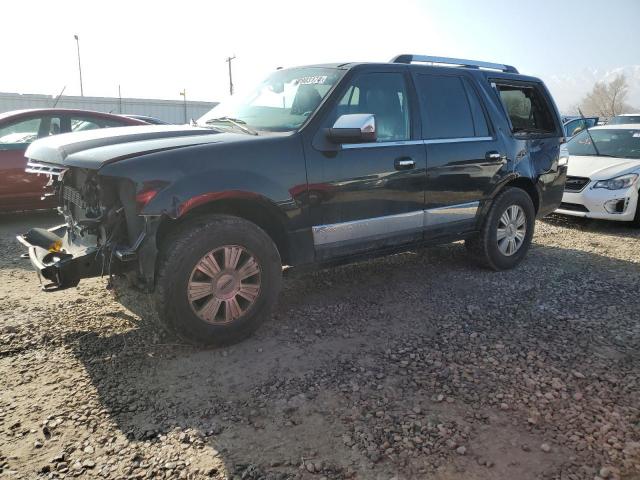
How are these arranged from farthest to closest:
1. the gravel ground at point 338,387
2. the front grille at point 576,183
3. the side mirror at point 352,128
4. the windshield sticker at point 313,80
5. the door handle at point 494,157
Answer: the front grille at point 576,183, the door handle at point 494,157, the windshield sticker at point 313,80, the side mirror at point 352,128, the gravel ground at point 338,387

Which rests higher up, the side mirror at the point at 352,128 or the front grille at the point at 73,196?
the side mirror at the point at 352,128

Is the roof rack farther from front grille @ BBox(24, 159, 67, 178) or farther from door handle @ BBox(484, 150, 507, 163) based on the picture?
front grille @ BBox(24, 159, 67, 178)

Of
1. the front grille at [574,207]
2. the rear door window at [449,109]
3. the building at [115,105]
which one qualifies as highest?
the building at [115,105]

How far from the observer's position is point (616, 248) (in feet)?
21.0

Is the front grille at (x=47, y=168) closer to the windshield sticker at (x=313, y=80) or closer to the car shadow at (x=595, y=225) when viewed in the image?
the windshield sticker at (x=313, y=80)

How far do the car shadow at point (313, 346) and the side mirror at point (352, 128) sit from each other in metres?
1.39

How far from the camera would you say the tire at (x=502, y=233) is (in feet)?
16.7

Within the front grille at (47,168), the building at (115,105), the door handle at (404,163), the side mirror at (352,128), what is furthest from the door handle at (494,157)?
the building at (115,105)

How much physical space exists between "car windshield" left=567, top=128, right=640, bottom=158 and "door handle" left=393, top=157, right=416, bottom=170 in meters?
5.58

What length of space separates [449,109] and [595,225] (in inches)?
184

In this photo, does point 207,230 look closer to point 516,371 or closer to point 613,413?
point 516,371

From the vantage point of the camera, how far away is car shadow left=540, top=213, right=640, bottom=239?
7.38 meters

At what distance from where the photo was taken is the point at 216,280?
3324 mm

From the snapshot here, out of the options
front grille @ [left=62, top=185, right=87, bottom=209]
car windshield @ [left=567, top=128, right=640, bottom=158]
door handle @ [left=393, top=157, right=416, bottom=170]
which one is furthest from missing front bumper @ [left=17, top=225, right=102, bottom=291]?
car windshield @ [left=567, top=128, right=640, bottom=158]
